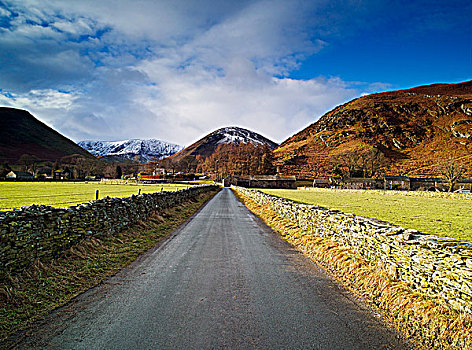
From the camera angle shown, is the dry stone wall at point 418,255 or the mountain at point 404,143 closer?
the dry stone wall at point 418,255

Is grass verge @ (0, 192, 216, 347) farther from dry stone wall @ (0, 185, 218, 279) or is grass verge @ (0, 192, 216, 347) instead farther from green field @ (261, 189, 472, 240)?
green field @ (261, 189, 472, 240)

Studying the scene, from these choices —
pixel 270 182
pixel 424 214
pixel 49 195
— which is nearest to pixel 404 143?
pixel 270 182

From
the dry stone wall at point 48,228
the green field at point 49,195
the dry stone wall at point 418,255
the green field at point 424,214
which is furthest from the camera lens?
the green field at point 49,195

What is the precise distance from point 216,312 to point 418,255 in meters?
3.58

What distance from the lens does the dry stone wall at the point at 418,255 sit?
12.4 ft

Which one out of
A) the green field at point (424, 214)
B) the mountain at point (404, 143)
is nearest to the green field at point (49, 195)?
the green field at point (424, 214)

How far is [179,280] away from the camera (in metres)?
5.59

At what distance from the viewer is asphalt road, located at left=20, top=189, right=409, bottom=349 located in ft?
11.1

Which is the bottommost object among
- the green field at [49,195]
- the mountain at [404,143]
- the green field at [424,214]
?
the green field at [424,214]

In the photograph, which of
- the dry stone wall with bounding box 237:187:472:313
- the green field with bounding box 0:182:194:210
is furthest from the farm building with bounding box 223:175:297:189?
the dry stone wall with bounding box 237:187:472:313

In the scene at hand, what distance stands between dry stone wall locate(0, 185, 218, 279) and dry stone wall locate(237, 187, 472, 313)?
7281 millimetres

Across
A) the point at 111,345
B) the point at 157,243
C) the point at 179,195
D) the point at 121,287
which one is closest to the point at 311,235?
the point at 157,243

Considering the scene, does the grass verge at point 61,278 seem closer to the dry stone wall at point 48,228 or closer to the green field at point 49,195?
the dry stone wall at point 48,228

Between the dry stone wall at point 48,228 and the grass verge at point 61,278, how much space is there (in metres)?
0.23
